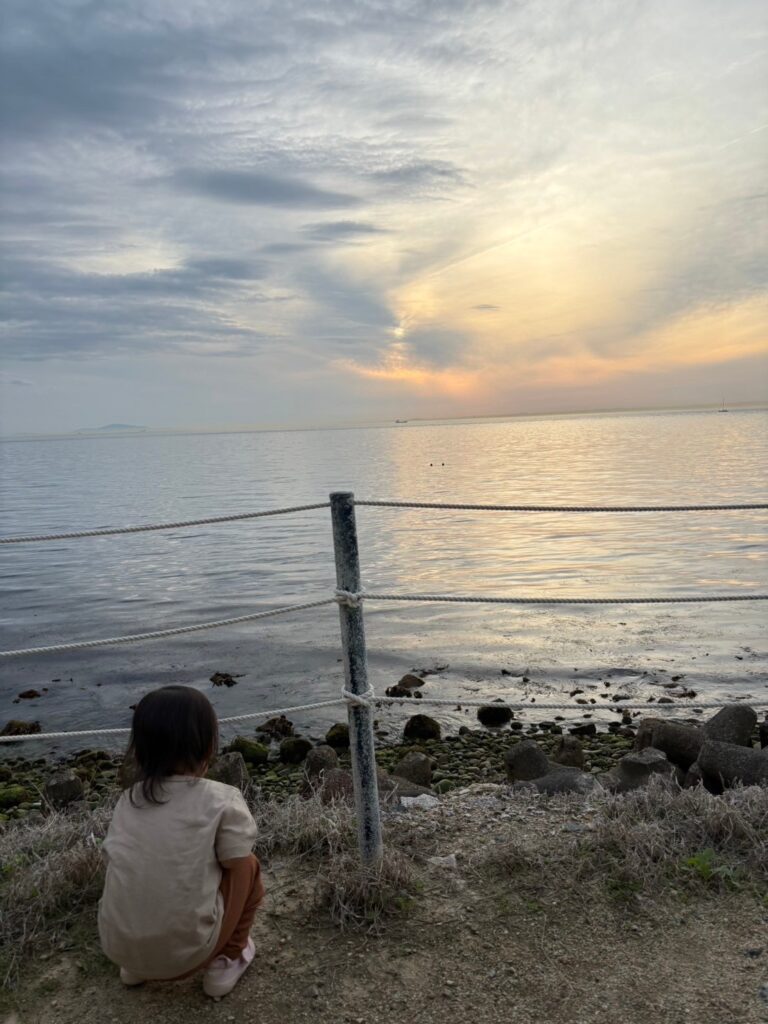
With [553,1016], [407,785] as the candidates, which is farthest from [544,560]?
[553,1016]

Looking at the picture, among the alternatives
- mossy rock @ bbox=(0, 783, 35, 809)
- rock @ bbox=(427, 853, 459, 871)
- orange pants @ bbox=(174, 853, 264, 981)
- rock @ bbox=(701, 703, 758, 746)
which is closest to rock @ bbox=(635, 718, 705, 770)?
rock @ bbox=(701, 703, 758, 746)

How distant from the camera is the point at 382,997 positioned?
3016mm

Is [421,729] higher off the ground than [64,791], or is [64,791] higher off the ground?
[64,791]

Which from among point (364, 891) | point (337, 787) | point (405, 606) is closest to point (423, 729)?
point (337, 787)

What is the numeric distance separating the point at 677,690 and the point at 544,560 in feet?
29.6

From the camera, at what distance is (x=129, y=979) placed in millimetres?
3053

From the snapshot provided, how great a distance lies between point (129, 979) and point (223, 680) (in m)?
7.91

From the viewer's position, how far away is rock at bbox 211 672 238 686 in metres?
10.8

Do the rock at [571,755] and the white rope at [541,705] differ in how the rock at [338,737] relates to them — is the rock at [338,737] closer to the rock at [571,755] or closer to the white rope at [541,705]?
the white rope at [541,705]

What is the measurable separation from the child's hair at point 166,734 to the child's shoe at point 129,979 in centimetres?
66

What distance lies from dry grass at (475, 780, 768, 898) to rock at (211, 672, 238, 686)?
7324 millimetres

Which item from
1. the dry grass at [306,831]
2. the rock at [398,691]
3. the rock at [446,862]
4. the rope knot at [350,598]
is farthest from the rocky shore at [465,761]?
the rope knot at [350,598]

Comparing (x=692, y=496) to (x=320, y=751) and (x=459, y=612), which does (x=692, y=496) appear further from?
(x=320, y=751)

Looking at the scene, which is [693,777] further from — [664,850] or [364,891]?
[364,891]
